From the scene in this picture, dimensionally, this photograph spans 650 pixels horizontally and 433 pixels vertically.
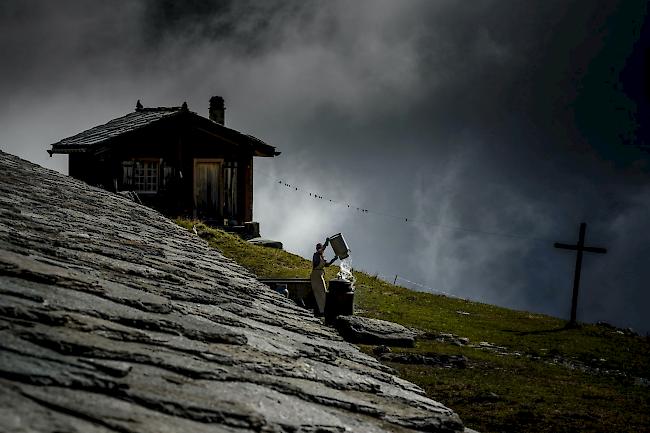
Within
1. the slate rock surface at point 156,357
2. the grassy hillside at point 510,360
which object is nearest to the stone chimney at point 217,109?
the grassy hillside at point 510,360

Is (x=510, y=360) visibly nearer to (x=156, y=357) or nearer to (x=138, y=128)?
(x=156, y=357)

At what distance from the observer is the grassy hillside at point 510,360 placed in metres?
8.95

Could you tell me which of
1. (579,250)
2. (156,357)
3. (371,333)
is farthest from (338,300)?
(156,357)

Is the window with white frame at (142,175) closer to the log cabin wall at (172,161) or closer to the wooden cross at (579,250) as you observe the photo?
the log cabin wall at (172,161)

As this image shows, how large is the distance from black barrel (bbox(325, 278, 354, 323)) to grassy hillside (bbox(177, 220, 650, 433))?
1904 mm

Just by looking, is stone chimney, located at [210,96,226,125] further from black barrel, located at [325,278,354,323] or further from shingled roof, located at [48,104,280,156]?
black barrel, located at [325,278,354,323]

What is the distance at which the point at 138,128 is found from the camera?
2369 centimetres

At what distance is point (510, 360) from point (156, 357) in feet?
42.4

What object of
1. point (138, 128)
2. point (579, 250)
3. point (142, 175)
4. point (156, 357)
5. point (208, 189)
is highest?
point (138, 128)

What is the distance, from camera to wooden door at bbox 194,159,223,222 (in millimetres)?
25047

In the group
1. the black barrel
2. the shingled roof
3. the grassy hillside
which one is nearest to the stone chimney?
the shingled roof

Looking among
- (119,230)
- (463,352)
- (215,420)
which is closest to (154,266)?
(119,230)

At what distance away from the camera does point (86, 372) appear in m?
1.34

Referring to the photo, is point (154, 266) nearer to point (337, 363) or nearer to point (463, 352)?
point (337, 363)
